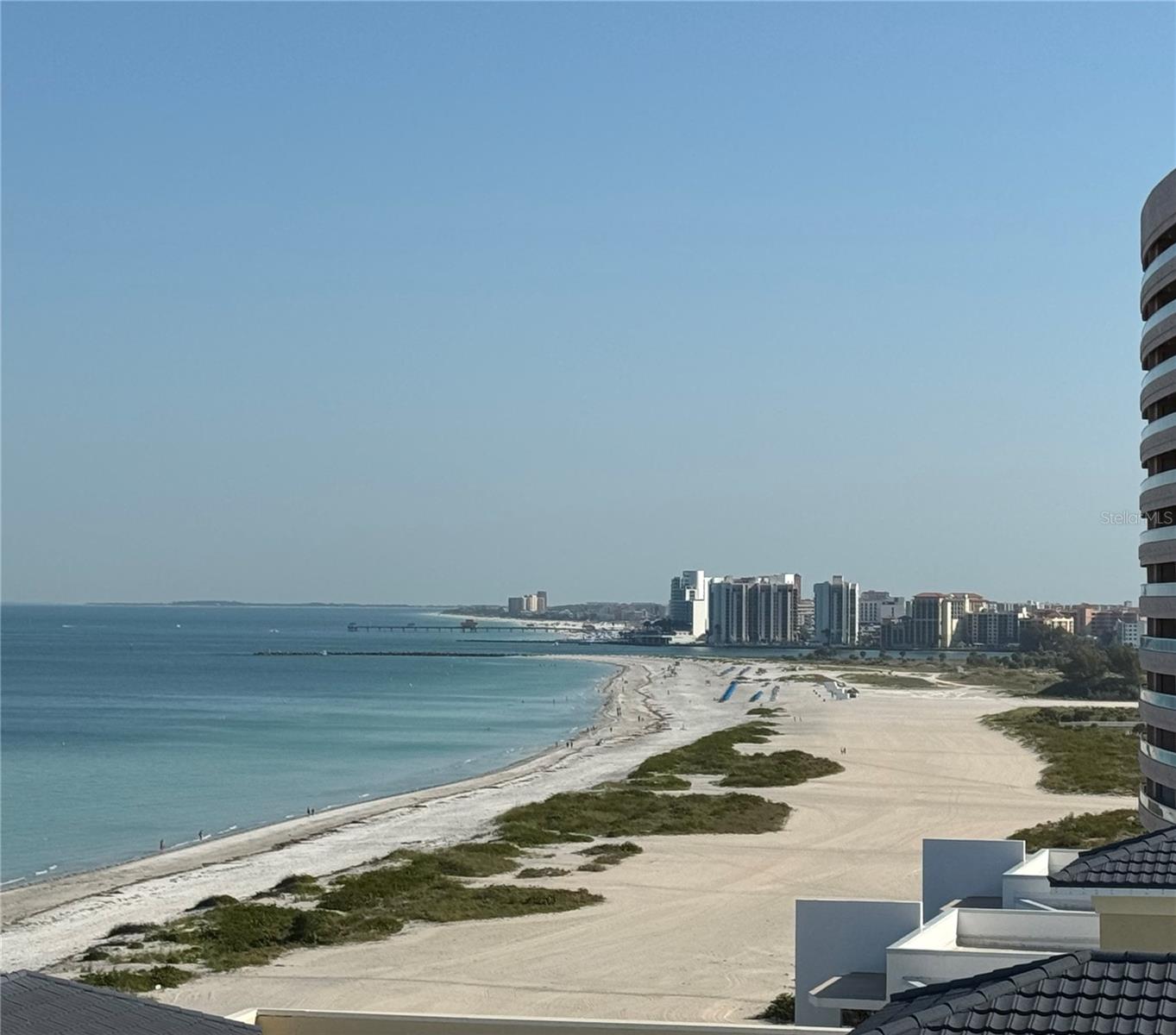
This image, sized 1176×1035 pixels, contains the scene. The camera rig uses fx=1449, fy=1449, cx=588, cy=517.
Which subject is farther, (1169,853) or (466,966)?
(466,966)

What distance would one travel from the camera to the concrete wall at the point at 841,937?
49.3 feet

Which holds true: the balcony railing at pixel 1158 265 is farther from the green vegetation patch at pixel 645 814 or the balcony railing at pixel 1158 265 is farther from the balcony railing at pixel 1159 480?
the green vegetation patch at pixel 645 814

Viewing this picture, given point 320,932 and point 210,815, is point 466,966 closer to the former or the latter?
point 320,932

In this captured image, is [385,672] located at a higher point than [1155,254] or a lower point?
lower

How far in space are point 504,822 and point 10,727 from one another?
5558cm

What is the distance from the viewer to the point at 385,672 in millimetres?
157625

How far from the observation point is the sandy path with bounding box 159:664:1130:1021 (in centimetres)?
2358

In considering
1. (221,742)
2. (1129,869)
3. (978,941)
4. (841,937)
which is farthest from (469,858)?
(221,742)

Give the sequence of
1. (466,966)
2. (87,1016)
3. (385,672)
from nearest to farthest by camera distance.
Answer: (87,1016) < (466,966) < (385,672)

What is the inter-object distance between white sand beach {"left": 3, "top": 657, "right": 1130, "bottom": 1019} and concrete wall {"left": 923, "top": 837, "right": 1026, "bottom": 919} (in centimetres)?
609

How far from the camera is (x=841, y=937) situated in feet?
50.2

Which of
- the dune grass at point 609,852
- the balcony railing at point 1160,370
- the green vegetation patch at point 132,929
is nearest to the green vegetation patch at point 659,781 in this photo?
the dune grass at point 609,852

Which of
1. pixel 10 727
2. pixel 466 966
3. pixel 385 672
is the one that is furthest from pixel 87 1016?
pixel 385 672

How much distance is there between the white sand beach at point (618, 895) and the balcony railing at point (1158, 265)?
14164mm
